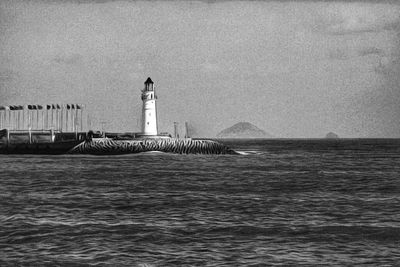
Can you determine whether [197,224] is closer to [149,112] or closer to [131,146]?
[131,146]

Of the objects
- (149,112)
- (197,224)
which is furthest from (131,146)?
(197,224)

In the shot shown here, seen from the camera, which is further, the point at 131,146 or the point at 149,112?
the point at 149,112

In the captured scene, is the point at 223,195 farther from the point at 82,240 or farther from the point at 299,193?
the point at 82,240

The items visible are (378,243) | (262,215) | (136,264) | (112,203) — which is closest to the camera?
(136,264)

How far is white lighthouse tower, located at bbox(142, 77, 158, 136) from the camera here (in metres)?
96.8

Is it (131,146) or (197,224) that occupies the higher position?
(131,146)

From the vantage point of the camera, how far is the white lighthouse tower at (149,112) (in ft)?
318

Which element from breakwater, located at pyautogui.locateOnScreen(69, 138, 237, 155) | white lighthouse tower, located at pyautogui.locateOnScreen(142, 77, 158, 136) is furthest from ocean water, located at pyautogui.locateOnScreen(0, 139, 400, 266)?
white lighthouse tower, located at pyautogui.locateOnScreen(142, 77, 158, 136)

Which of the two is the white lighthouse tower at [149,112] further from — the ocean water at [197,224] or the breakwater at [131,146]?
the ocean water at [197,224]

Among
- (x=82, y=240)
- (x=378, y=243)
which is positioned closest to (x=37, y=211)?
(x=82, y=240)

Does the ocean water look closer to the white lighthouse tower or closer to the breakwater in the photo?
the breakwater

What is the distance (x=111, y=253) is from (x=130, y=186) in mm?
23280

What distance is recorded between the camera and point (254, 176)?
52875mm

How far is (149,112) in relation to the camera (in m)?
96.8
